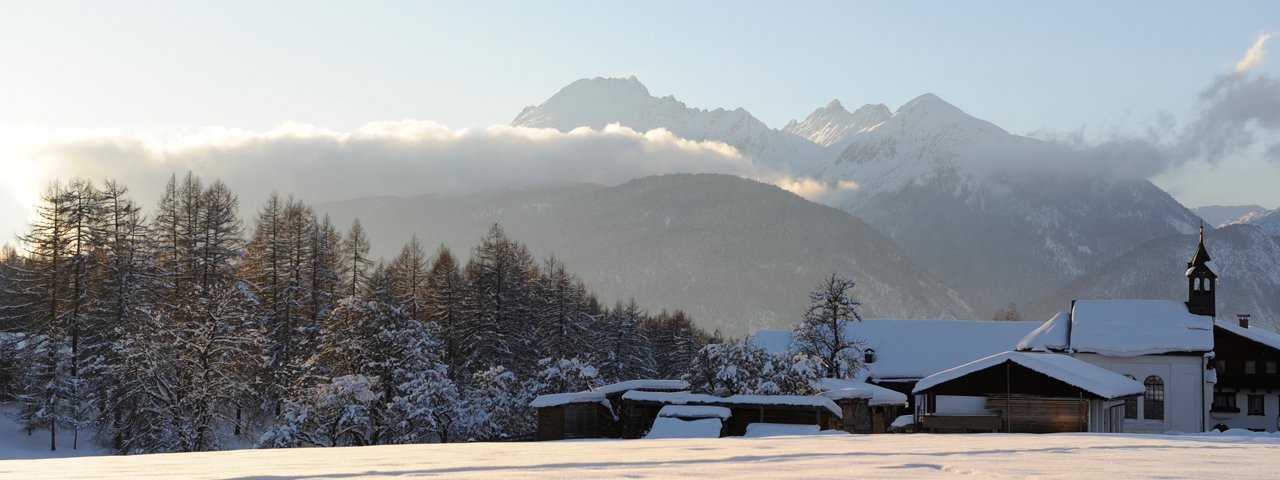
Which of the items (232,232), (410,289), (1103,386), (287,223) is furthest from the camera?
(410,289)

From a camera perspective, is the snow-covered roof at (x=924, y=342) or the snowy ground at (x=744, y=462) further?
the snow-covered roof at (x=924, y=342)

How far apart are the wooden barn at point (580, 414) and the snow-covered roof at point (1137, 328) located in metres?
28.1

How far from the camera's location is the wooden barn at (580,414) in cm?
3750

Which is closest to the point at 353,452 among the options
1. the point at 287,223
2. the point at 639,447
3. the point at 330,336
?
the point at 639,447

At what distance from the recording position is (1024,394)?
Result: 4125cm

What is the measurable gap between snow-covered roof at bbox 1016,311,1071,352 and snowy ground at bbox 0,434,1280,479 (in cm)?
4121

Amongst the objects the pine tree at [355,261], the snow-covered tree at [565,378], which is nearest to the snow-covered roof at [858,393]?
the snow-covered tree at [565,378]

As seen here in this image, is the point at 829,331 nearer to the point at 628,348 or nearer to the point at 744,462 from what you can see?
the point at 628,348

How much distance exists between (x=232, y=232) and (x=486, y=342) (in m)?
13.9

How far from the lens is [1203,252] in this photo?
62750 mm

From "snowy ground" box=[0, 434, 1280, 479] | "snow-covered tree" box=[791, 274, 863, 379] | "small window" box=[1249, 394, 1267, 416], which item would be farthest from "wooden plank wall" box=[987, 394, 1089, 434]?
"small window" box=[1249, 394, 1267, 416]

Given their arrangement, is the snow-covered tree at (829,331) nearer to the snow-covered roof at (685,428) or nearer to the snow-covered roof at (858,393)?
the snow-covered roof at (858,393)

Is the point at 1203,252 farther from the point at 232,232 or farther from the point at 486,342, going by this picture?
the point at 232,232

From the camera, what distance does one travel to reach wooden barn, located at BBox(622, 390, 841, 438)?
34.6 metres
